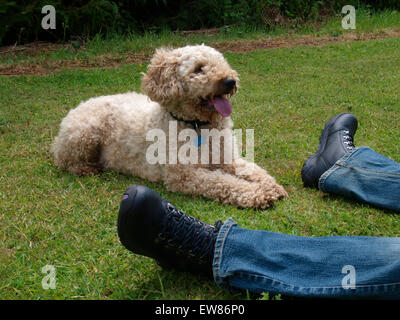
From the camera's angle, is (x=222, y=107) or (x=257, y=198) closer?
(x=257, y=198)

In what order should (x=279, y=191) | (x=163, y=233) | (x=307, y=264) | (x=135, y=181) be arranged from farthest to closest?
1. (x=135, y=181)
2. (x=279, y=191)
3. (x=163, y=233)
4. (x=307, y=264)

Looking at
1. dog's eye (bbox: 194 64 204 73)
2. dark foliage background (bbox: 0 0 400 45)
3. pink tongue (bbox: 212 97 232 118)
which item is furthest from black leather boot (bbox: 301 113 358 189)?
dark foliage background (bbox: 0 0 400 45)

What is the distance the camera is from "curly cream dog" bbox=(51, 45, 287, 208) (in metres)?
3.24

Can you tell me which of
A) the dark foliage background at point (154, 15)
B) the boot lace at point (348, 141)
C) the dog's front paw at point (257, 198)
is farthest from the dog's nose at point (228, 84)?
the dark foliage background at point (154, 15)

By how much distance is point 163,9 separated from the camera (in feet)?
33.0

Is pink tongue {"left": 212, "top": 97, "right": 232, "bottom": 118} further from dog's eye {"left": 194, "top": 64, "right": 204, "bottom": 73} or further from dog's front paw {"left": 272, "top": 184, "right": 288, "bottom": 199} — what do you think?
dog's front paw {"left": 272, "top": 184, "right": 288, "bottom": 199}

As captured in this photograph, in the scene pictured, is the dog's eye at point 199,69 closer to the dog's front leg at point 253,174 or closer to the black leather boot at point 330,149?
the dog's front leg at point 253,174

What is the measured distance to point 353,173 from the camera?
9.57ft

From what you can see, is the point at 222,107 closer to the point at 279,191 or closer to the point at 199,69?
the point at 199,69

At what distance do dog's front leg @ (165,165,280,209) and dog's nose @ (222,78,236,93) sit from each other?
667 mm

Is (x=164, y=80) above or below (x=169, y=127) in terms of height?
above

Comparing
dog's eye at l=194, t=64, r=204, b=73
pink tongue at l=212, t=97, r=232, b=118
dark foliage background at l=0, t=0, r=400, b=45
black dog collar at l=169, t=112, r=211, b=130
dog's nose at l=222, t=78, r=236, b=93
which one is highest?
dark foliage background at l=0, t=0, r=400, b=45

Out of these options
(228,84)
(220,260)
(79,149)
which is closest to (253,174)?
(228,84)

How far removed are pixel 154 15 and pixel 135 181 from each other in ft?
23.9
